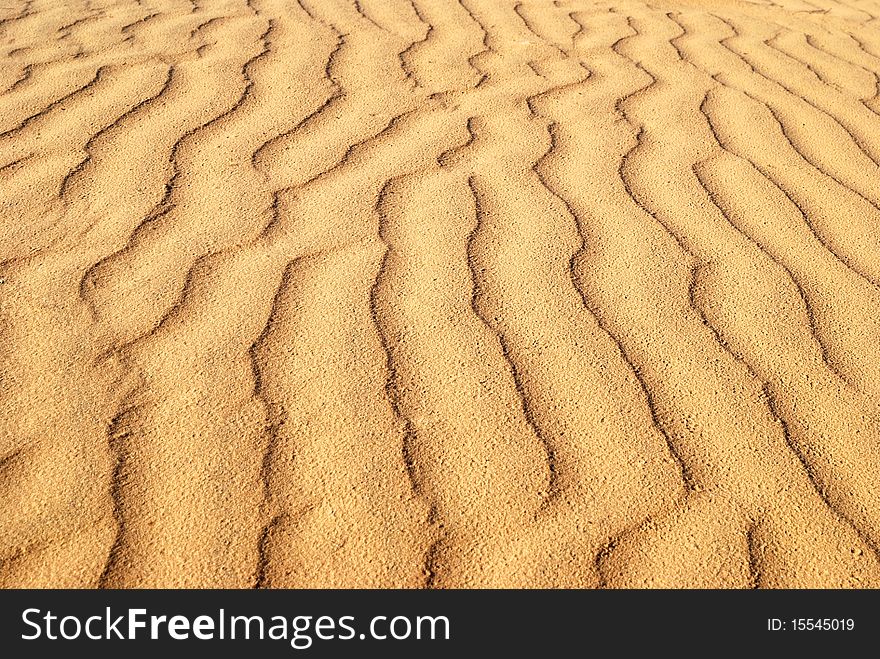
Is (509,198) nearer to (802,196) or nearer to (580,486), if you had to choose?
(802,196)

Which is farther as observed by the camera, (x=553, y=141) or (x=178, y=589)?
(x=553, y=141)

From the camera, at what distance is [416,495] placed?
1602mm

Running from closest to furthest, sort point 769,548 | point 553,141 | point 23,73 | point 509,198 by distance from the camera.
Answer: point 769,548
point 509,198
point 553,141
point 23,73

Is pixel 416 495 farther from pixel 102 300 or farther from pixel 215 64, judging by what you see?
pixel 215 64

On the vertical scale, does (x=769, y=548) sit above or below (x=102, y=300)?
below

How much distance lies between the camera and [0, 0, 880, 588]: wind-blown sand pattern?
60.4 inches

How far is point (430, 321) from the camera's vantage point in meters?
2.01

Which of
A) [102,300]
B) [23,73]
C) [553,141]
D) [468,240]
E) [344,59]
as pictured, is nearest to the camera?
[102,300]

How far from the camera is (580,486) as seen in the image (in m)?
1.63

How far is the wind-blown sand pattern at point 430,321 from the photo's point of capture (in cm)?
153
